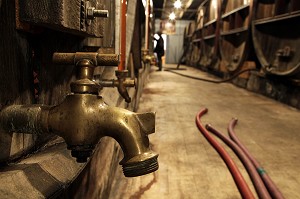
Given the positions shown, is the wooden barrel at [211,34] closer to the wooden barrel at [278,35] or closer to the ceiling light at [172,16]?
the wooden barrel at [278,35]

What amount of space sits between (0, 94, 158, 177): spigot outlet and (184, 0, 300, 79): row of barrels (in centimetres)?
343

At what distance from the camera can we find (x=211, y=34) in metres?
8.90

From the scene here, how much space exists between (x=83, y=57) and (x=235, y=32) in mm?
5804

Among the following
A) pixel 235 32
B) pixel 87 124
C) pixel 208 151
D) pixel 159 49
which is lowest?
pixel 208 151

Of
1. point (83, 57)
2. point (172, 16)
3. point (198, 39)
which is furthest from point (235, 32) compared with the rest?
point (172, 16)

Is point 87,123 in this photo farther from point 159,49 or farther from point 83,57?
point 159,49

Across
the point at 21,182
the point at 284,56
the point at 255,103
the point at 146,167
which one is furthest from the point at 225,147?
the point at 284,56

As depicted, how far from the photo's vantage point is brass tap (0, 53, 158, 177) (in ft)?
2.00

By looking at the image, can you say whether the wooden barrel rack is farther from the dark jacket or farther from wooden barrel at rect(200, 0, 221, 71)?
the dark jacket

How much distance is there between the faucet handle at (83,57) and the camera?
2.20 ft

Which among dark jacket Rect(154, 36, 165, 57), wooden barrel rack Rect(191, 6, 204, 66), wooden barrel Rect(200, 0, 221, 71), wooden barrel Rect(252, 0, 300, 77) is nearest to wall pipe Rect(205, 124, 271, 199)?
wooden barrel Rect(252, 0, 300, 77)

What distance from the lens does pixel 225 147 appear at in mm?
2084

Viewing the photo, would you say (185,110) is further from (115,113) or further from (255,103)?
(115,113)

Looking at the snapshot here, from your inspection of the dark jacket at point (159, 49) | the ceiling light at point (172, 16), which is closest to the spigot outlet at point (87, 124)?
the dark jacket at point (159, 49)
